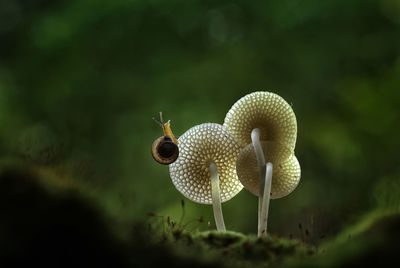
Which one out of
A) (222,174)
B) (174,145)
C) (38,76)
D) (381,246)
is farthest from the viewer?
(38,76)

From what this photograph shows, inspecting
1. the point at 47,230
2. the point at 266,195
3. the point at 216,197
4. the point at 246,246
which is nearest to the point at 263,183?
the point at 266,195

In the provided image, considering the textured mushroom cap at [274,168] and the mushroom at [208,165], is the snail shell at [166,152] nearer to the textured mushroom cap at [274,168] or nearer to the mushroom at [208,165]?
the mushroom at [208,165]

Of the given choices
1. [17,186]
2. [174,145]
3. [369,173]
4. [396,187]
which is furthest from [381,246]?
[369,173]

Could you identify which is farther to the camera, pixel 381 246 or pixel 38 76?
pixel 38 76

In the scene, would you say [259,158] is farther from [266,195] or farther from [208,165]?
[208,165]

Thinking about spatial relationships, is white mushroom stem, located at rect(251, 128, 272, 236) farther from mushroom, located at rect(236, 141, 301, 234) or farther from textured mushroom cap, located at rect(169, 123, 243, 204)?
textured mushroom cap, located at rect(169, 123, 243, 204)

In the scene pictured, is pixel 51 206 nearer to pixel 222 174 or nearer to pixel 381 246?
pixel 381 246

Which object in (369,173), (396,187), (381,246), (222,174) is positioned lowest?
(381,246)

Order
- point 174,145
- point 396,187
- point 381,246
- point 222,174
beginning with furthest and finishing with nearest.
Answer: point 222,174 → point 174,145 → point 396,187 → point 381,246
